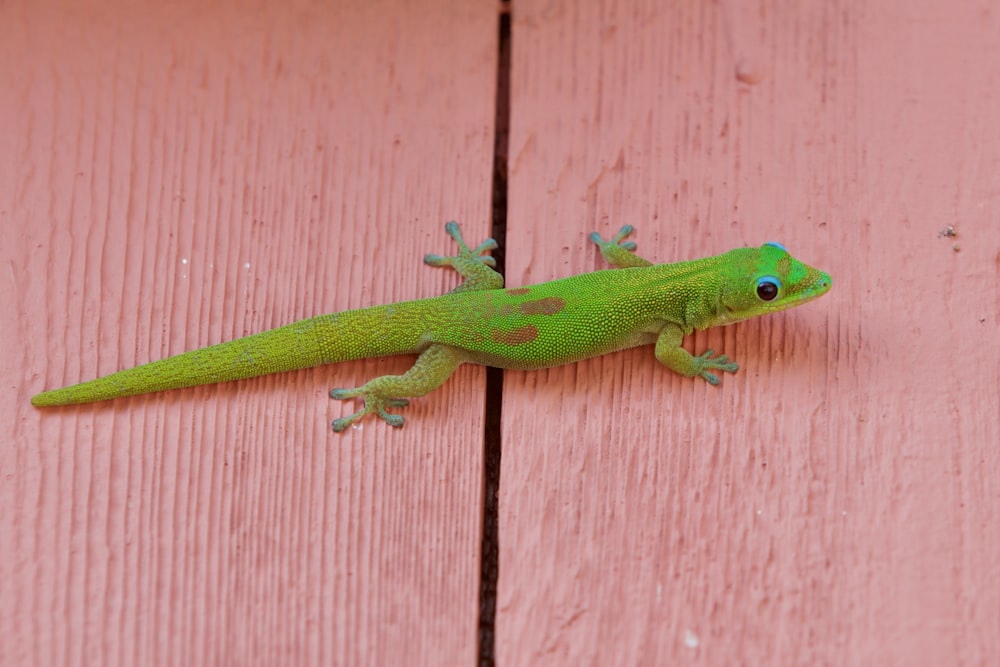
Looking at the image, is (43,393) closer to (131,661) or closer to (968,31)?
(131,661)

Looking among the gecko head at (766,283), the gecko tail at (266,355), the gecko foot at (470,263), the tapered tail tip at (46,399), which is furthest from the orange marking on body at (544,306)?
the tapered tail tip at (46,399)

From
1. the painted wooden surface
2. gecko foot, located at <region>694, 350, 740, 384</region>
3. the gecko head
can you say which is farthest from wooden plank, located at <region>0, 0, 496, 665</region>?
the gecko head

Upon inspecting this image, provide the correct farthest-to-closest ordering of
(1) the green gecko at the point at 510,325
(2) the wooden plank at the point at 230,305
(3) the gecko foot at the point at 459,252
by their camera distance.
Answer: (3) the gecko foot at the point at 459,252 → (1) the green gecko at the point at 510,325 → (2) the wooden plank at the point at 230,305

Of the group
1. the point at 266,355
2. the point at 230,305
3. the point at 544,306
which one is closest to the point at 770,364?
the point at 544,306

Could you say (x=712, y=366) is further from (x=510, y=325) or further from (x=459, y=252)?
(x=459, y=252)

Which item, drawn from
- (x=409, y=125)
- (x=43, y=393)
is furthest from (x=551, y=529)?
(x=43, y=393)

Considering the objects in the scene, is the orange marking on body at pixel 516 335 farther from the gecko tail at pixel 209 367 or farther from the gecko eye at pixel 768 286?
the gecko eye at pixel 768 286
